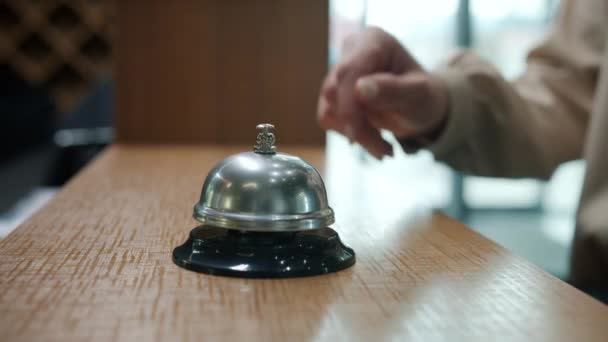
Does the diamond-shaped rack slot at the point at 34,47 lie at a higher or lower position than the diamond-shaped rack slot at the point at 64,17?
lower

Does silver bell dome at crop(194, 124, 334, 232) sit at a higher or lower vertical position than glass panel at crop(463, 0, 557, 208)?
lower

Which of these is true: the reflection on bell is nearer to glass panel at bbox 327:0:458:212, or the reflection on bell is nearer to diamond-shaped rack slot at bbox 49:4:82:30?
diamond-shaped rack slot at bbox 49:4:82:30

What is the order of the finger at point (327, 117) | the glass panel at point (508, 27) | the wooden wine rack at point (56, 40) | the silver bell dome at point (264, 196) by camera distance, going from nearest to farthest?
the silver bell dome at point (264, 196) < the finger at point (327, 117) < the wooden wine rack at point (56, 40) < the glass panel at point (508, 27)

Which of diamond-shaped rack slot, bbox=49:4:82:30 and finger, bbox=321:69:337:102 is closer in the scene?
finger, bbox=321:69:337:102

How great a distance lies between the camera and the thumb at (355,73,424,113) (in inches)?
27.8

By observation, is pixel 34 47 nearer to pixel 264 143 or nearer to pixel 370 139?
pixel 370 139

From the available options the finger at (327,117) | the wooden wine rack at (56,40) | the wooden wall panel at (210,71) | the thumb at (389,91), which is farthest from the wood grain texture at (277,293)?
the wooden wine rack at (56,40)

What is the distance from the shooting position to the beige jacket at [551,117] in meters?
0.86

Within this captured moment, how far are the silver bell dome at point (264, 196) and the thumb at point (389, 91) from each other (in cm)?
30

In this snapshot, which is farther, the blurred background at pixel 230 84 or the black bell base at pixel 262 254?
the blurred background at pixel 230 84

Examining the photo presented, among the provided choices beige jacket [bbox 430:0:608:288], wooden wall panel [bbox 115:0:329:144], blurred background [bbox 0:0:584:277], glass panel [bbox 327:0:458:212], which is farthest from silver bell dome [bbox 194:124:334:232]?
glass panel [bbox 327:0:458:212]

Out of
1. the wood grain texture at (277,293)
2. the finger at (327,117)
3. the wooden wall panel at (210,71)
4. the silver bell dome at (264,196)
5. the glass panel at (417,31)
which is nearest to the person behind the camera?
the wood grain texture at (277,293)

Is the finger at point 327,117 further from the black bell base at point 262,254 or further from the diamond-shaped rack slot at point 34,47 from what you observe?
the diamond-shaped rack slot at point 34,47

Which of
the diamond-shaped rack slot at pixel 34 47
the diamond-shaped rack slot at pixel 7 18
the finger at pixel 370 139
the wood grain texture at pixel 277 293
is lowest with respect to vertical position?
the wood grain texture at pixel 277 293
